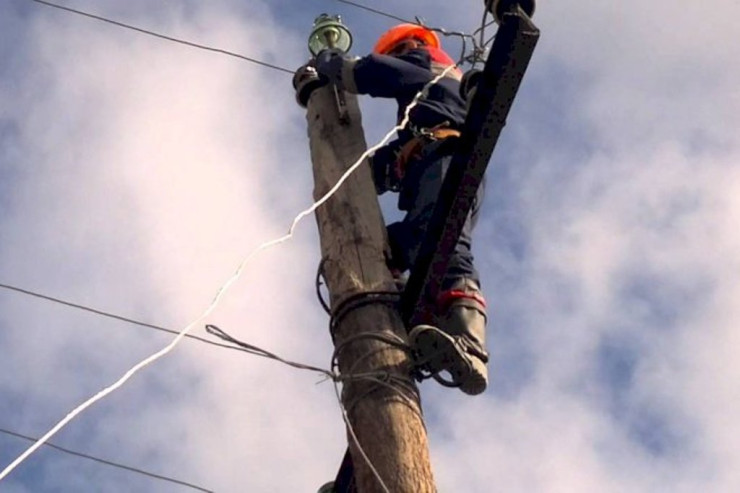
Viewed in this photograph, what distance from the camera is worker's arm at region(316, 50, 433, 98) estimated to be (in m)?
5.21

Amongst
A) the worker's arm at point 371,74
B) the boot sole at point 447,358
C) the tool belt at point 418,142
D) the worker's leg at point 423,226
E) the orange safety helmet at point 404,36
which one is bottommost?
the boot sole at point 447,358

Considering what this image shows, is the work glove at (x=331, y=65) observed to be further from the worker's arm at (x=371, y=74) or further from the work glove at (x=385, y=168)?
the work glove at (x=385, y=168)

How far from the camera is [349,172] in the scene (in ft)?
15.2

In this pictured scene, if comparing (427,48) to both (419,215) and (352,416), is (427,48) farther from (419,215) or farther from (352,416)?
(352,416)

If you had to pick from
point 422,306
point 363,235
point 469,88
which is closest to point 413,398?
point 422,306

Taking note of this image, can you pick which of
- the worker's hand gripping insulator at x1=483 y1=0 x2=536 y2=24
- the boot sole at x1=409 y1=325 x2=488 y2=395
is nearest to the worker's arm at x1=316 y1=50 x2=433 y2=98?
the worker's hand gripping insulator at x1=483 y1=0 x2=536 y2=24

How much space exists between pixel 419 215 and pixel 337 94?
2.46 feet

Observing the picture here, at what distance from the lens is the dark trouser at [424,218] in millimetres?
4499

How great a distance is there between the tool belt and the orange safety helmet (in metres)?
0.87

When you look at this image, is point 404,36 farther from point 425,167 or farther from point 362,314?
Answer: point 362,314

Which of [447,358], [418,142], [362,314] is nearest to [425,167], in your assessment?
[418,142]

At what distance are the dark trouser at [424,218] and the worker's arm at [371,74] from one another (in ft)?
1.19

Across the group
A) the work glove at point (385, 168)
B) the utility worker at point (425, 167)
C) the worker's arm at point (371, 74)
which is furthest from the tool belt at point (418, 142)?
the worker's arm at point (371, 74)

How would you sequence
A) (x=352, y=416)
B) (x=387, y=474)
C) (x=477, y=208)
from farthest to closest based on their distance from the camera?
1. (x=477, y=208)
2. (x=352, y=416)
3. (x=387, y=474)
